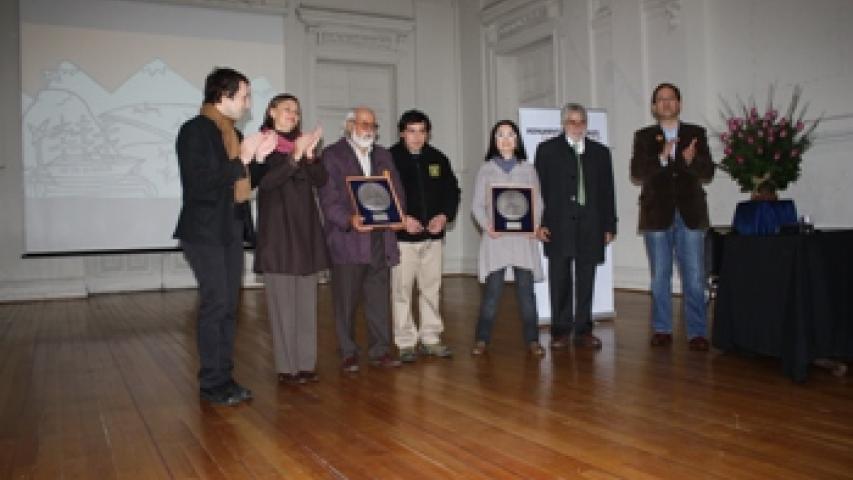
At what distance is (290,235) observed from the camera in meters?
3.24

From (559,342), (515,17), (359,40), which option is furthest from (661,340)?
(359,40)

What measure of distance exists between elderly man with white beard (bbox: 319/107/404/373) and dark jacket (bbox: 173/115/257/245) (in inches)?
28.1

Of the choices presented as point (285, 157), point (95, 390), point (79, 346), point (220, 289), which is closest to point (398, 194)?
point (285, 157)

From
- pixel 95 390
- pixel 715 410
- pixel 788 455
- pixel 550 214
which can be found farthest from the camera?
pixel 550 214

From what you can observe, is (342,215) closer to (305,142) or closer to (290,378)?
(305,142)

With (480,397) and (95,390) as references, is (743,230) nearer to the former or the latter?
(480,397)

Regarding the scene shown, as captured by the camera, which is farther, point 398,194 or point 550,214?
point 550,214

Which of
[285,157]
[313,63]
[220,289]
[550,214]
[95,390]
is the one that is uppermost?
[313,63]

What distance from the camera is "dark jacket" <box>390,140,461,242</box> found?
3861mm

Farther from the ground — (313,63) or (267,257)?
(313,63)

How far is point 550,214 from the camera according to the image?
13.5 ft

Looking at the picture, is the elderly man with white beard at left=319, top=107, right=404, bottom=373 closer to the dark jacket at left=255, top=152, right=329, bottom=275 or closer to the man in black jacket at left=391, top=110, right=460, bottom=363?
the man in black jacket at left=391, top=110, right=460, bottom=363

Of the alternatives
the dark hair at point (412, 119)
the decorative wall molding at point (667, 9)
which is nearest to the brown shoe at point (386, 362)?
the dark hair at point (412, 119)

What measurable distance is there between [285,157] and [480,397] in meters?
1.41
